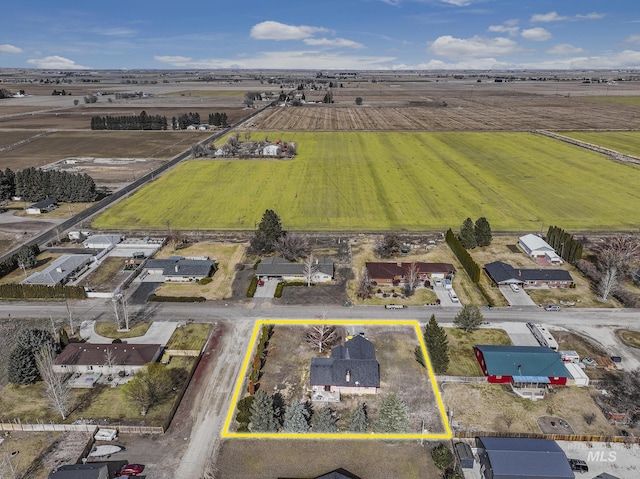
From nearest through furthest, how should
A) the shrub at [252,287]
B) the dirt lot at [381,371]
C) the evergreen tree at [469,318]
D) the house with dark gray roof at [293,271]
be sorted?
the dirt lot at [381,371]
the evergreen tree at [469,318]
the shrub at [252,287]
the house with dark gray roof at [293,271]

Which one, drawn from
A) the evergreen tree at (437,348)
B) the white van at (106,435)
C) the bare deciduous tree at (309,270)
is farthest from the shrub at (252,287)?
the white van at (106,435)

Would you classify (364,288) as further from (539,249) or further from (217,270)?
(539,249)

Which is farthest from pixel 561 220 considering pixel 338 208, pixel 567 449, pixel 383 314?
pixel 567 449

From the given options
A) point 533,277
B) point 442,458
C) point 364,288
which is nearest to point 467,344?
point 364,288

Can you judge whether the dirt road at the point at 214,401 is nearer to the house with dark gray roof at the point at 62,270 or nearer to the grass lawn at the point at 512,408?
the grass lawn at the point at 512,408

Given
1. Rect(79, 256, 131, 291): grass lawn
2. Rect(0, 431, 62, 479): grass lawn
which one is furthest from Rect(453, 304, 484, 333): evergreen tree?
Rect(79, 256, 131, 291): grass lawn

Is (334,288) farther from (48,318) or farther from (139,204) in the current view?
(139,204)
